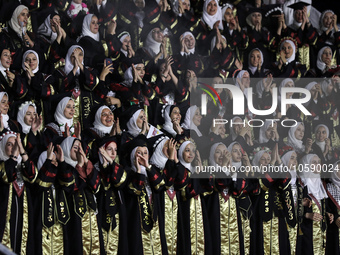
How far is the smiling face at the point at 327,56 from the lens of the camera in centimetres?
692

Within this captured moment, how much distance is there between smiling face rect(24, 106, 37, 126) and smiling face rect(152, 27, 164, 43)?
1.56 metres

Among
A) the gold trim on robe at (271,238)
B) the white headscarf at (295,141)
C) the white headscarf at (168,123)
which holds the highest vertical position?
the white headscarf at (168,123)

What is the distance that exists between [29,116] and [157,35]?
1.63 meters

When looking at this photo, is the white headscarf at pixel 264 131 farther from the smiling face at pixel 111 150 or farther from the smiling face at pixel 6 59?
the smiling face at pixel 6 59

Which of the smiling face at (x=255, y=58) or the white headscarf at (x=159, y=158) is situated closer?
the white headscarf at (x=159, y=158)

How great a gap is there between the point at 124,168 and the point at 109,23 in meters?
1.44

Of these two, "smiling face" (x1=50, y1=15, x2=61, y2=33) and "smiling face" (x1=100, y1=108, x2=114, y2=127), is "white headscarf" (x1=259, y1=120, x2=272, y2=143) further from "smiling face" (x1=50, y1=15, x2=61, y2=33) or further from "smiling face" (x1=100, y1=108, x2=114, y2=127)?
"smiling face" (x1=50, y1=15, x2=61, y2=33)

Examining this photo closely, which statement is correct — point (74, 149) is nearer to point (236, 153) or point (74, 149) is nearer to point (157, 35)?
point (236, 153)

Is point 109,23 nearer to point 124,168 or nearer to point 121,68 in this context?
point 121,68

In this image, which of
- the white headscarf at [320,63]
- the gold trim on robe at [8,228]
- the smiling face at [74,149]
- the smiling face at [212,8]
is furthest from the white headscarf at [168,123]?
the white headscarf at [320,63]

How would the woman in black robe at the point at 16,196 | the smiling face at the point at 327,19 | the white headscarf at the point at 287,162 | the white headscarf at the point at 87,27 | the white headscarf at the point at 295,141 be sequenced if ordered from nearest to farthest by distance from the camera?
the woman in black robe at the point at 16,196
the white headscarf at the point at 87,27
the white headscarf at the point at 287,162
the white headscarf at the point at 295,141
the smiling face at the point at 327,19

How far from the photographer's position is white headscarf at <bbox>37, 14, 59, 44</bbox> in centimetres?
559

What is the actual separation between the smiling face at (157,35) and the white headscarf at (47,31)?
94cm

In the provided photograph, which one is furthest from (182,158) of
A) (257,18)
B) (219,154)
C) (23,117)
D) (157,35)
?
(257,18)
